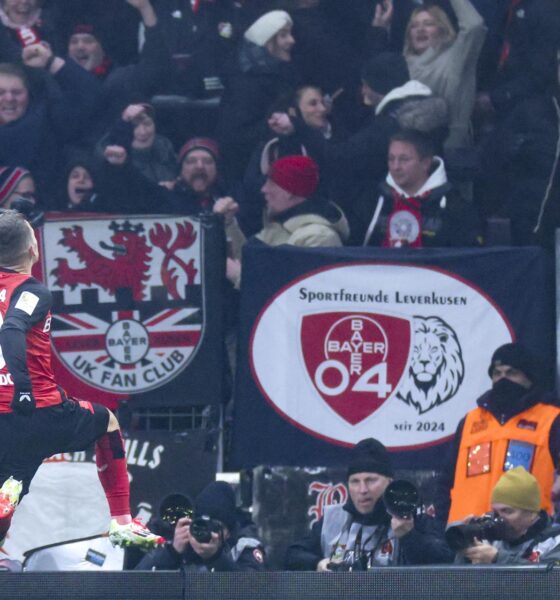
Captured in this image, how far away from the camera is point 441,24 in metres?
11.0

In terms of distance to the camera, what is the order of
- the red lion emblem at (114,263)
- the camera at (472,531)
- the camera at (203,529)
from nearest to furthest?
→ the camera at (472,531) → the camera at (203,529) → the red lion emblem at (114,263)

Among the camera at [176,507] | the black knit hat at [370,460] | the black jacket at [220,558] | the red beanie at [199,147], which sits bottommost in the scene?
the black jacket at [220,558]

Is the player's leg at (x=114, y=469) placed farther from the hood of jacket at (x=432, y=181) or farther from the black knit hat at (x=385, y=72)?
the black knit hat at (x=385, y=72)

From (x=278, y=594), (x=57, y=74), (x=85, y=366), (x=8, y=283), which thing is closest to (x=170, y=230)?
(x=85, y=366)

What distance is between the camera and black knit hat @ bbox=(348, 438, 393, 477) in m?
8.68

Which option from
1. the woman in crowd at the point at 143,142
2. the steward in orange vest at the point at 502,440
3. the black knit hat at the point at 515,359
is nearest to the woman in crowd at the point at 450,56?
the woman in crowd at the point at 143,142

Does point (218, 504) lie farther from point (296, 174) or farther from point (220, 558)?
point (296, 174)

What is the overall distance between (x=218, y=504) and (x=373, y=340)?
6.05 feet

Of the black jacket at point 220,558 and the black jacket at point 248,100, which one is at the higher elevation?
the black jacket at point 248,100

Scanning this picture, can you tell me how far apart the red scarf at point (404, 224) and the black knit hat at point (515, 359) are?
3.93 ft

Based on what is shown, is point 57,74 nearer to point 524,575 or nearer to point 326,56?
point 326,56

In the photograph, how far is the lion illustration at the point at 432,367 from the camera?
1005 centimetres

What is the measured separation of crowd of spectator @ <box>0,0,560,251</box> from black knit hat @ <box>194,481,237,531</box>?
201 centimetres

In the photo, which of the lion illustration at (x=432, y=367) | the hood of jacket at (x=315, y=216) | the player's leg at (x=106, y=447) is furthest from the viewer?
the hood of jacket at (x=315, y=216)
